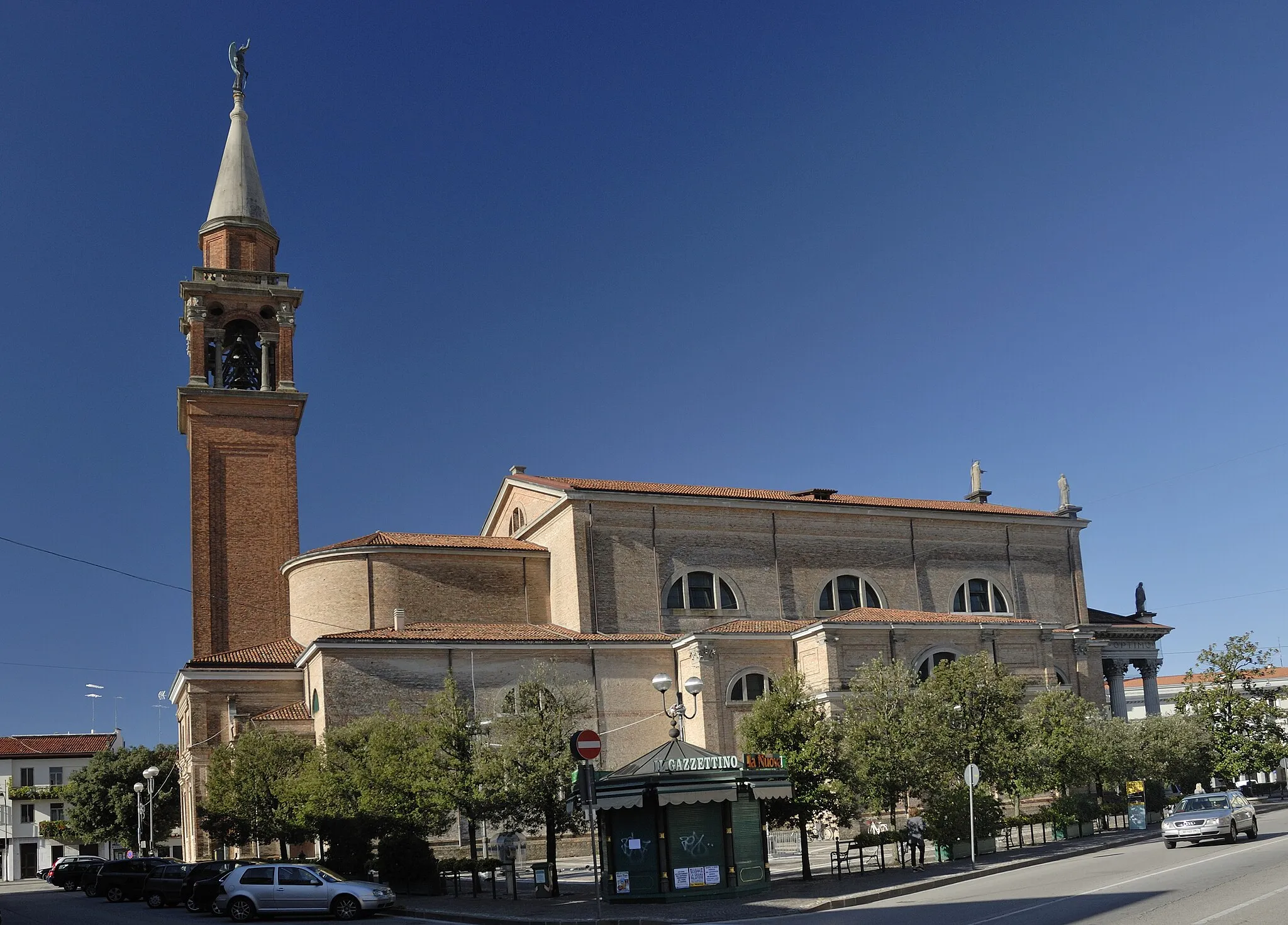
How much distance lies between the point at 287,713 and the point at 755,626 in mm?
18058

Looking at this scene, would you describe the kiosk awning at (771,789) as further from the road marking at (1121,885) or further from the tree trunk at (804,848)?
the road marking at (1121,885)

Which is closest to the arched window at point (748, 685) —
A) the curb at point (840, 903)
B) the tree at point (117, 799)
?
the curb at point (840, 903)

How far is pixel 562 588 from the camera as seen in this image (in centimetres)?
4731

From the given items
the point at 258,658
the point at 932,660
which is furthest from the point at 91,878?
the point at 932,660

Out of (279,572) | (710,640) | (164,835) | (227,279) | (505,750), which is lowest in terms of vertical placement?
(164,835)

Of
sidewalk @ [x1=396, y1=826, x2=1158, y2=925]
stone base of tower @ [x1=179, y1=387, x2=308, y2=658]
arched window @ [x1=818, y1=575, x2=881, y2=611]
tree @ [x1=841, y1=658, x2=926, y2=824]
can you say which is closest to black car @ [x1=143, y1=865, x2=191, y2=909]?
sidewalk @ [x1=396, y1=826, x2=1158, y2=925]

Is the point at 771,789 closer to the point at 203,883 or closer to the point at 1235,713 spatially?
the point at 203,883

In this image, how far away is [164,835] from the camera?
67.6 m

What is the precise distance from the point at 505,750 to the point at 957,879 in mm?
11386

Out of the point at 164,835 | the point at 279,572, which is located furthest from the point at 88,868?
the point at 164,835

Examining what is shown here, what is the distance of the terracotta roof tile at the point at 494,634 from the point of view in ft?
137

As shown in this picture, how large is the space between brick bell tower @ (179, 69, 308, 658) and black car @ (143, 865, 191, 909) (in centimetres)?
1718

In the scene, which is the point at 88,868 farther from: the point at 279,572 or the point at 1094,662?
the point at 1094,662

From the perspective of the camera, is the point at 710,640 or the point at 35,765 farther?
the point at 35,765
